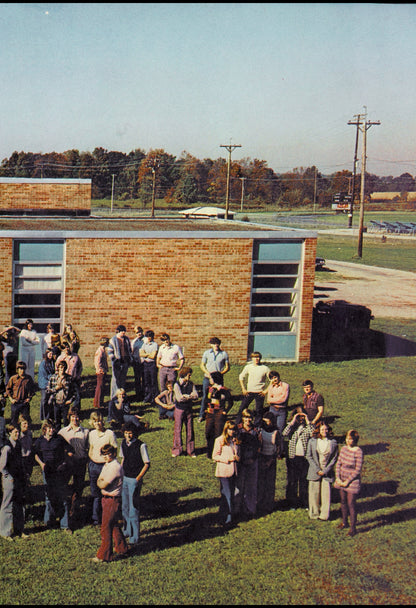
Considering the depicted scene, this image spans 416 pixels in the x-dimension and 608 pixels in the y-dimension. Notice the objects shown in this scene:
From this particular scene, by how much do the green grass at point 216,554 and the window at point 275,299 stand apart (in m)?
7.55

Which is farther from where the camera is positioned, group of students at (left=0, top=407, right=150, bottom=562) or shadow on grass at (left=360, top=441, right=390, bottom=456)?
shadow on grass at (left=360, top=441, right=390, bottom=456)

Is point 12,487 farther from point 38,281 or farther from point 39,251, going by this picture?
point 39,251

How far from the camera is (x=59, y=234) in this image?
60.3ft

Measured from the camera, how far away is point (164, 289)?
19.2m

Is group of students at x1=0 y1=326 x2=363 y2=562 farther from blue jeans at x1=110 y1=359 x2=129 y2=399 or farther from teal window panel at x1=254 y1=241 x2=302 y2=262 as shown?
teal window panel at x1=254 y1=241 x2=302 y2=262

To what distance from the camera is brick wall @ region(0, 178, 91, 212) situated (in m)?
33.3

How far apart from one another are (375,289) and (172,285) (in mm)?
21323

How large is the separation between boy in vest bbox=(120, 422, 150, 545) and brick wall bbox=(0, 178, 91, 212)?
83.8 feet

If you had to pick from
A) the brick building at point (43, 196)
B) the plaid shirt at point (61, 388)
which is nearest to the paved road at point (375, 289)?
the brick building at point (43, 196)

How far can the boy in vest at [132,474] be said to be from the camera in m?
9.50

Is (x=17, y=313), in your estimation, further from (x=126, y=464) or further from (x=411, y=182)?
(x=411, y=182)

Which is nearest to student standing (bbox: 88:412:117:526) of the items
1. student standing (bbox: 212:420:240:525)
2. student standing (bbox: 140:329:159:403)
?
student standing (bbox: 212:420:240:525)

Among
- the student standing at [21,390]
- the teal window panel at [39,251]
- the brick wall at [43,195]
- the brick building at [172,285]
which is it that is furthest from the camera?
the brick wall at [43,195]

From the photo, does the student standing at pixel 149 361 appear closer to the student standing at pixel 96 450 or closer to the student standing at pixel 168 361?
the student standing at pixel 168 361
